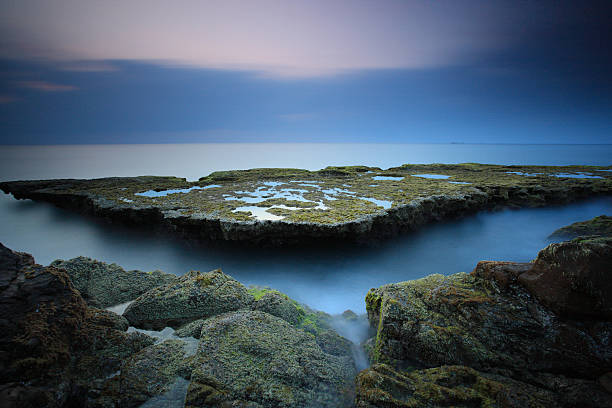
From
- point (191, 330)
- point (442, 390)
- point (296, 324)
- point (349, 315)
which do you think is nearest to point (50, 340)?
point (191, 330)

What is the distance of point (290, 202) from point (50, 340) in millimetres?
5713

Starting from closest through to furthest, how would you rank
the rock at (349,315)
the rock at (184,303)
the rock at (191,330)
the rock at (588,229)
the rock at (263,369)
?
1. the rock at (263,369)
2. the rock at (191,330)
3. the rock at (184,303)
4. the rock at (349,315)
5. the rock at (588,229)

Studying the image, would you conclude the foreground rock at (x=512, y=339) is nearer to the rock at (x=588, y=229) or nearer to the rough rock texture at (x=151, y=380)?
the rough rock texture at (x=151, y=380)

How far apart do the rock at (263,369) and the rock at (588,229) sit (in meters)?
7.62

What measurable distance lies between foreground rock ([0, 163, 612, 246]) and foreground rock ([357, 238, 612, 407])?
2.85 m

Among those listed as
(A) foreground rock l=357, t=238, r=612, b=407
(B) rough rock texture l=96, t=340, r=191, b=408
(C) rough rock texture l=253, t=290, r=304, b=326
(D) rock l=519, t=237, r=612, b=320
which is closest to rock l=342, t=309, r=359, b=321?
(C) rough rock texture l=253, t=290, r=304, b=326

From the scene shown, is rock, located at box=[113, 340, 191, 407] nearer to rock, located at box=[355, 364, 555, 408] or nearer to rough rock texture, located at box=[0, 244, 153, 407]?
rough rock texture, located at box=[0, 244, 153, 407]

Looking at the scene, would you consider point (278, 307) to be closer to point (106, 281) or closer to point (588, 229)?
point (106, 281)

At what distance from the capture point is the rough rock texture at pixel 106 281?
13.7ft

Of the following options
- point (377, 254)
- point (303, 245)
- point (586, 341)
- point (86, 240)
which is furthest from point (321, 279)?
point (86, 240)

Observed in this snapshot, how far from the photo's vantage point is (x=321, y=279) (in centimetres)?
601

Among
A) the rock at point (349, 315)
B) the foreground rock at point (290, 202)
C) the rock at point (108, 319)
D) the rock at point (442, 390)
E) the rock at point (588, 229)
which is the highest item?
the foreground rock at point (290, 202)

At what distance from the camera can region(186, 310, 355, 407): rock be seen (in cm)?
239

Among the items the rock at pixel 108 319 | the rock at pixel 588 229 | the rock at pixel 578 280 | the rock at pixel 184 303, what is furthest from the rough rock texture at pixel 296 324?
the rock at pixel 588 229
